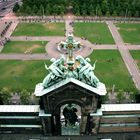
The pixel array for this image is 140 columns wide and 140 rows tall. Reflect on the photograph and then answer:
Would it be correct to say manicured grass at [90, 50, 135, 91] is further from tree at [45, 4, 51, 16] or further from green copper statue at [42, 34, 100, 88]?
green copper statue at [42, 34, 100, 88]

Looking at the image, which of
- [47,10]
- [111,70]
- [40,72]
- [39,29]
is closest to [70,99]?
[40,72]

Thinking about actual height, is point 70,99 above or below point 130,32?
above

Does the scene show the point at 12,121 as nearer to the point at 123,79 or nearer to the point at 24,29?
the point at 123,79

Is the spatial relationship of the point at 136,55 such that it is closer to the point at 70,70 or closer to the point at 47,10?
the point at 47,10

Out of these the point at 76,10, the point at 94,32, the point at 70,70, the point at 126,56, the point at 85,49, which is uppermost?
the point at 70,70

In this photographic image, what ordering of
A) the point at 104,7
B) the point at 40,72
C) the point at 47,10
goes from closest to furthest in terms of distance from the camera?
1. the point at 40,72
2. the point at 47,10
3. the point at 104,7

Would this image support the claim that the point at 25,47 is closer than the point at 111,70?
No
